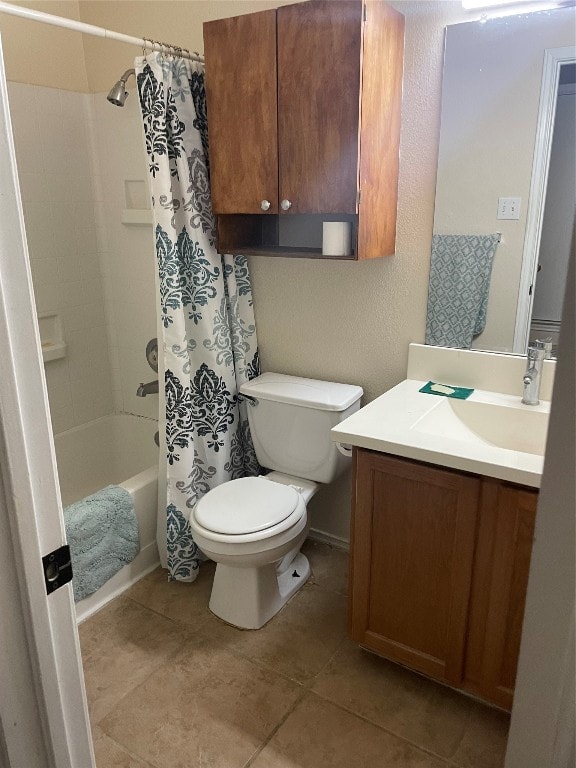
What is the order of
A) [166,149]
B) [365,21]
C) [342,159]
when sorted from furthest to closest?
A: [166,149] < [342,159] < [365,21]

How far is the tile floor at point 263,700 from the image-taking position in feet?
5.41

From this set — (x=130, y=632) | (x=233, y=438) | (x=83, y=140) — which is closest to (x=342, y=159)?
(x=233, y=438)

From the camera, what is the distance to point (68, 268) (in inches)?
108

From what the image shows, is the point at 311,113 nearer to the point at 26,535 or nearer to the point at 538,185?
the point at 538,185

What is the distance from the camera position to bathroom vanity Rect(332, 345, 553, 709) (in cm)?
151

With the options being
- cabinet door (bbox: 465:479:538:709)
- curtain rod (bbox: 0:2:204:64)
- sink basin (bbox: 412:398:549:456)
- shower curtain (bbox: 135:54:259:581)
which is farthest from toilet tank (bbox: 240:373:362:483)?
curtain rod (bbox: 0:2:204:64)

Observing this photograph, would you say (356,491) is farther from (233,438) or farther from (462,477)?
(233,438)

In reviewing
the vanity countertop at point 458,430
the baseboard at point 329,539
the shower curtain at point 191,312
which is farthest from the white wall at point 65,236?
the vanity countertop at point 458,430

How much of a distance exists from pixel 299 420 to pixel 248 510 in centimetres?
40

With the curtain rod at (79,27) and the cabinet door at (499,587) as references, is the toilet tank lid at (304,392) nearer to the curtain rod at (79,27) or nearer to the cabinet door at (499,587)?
the cabinet door at (499,587)

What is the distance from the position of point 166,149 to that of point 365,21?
756mm

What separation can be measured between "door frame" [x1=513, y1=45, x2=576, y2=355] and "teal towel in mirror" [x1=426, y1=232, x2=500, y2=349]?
0.35ft

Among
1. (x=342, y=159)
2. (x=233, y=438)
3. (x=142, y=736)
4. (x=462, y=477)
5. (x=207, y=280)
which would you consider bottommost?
(x=142, y=736)

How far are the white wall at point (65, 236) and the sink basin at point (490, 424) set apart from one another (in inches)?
71.7
